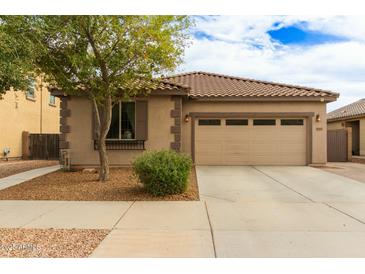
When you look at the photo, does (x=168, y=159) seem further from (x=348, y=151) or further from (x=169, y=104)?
(x=348, y=151)

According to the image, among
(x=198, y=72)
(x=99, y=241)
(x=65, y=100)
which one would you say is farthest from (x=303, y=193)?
(x=198, y=72)

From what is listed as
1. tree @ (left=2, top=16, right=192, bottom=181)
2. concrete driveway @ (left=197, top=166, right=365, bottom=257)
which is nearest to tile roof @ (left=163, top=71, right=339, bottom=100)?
concrete driveway @ (left=197, top=166, right=365, bottom=257)

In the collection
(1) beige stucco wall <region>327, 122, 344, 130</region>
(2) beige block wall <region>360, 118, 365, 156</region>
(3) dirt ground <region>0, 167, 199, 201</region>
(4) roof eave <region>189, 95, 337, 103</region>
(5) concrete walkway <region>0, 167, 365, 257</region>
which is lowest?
(5) concrete walkway <region>0, 167, 365, 257</region>

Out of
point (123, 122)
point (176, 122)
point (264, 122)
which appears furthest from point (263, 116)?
point (123, 122)

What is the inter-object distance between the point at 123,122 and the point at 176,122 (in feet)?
7.45

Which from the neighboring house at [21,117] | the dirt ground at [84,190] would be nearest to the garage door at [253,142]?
the dirt ground at [84,190]

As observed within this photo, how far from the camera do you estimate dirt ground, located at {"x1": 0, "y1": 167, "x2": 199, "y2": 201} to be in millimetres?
8070

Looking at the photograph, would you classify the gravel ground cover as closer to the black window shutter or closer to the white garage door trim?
the black window shutter

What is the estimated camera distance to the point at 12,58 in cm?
803

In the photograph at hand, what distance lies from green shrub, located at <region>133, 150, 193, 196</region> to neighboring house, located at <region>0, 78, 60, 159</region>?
10.8m

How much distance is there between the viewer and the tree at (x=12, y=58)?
25.4ft

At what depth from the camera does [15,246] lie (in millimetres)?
4668

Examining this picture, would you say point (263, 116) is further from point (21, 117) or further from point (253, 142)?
point (21, 117)

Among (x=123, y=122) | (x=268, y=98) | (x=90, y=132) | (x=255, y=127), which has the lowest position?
(x=90, y=132)
